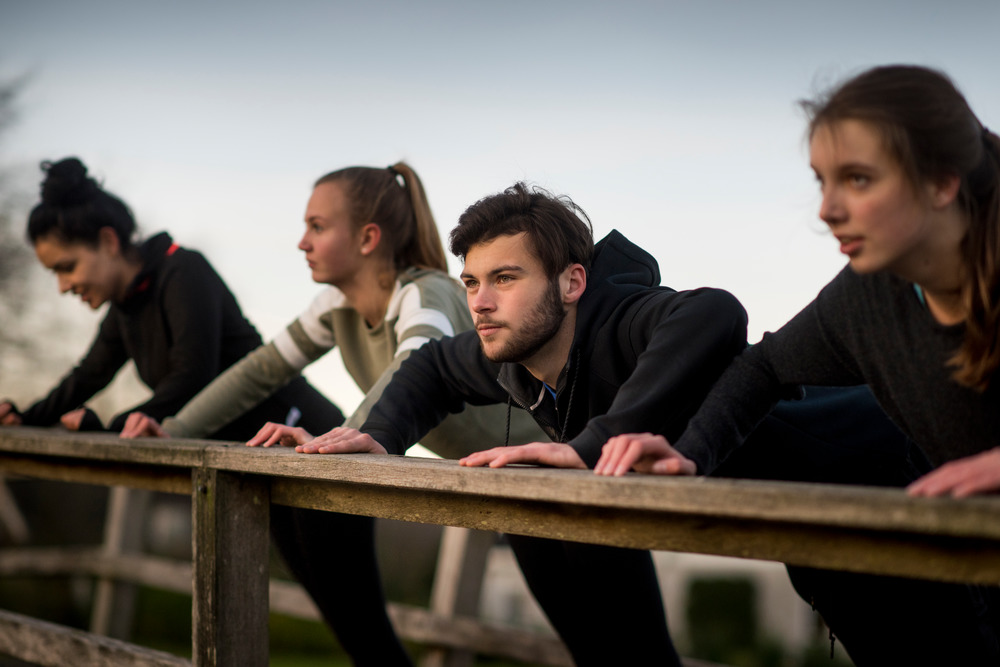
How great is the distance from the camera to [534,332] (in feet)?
4.99

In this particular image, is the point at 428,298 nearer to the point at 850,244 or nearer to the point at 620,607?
the point at 620,607

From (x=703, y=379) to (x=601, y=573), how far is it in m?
0.47

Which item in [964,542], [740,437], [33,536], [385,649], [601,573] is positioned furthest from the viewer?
[33,536]

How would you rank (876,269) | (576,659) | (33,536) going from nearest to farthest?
1. (876,269)
2. (576,659)
3. (33,536)

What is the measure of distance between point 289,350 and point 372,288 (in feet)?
1.05

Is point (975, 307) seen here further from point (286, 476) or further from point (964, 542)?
point (286, 476)

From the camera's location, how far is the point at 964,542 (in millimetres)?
793

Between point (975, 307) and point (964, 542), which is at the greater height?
point (975, 307)

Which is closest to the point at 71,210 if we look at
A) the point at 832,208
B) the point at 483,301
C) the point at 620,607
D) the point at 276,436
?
the point at 276,436

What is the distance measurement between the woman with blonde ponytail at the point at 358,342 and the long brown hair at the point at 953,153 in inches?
46.0

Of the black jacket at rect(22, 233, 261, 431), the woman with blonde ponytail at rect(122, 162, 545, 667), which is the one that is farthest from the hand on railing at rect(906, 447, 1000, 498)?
the black jacket at rect(22, 233, 261, 431)

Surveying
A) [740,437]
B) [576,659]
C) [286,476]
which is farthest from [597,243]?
[576,659]

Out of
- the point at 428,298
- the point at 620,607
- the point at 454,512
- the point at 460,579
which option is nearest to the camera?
the point at 454,512

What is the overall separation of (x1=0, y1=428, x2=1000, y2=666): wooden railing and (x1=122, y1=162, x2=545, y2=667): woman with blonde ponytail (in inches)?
14.7
